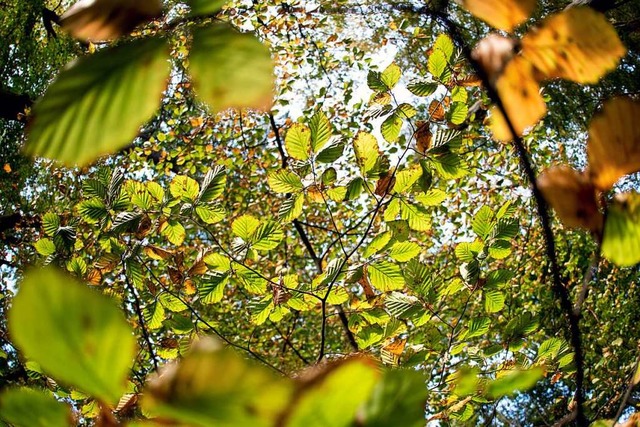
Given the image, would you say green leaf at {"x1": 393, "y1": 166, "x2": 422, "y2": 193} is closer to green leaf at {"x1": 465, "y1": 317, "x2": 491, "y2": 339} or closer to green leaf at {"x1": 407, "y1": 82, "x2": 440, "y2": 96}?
green leaf at {"x1": 407, "y1": 82, "x2": 440, "y2": 96}

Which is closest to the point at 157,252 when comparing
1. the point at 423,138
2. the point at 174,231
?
the point at 174,231

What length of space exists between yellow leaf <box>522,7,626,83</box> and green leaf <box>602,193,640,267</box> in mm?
52

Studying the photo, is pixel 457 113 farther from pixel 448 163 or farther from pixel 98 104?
pixel 98 104

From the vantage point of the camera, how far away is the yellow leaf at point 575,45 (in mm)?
188

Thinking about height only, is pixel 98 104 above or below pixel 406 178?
below

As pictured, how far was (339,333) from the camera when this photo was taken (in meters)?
4.89

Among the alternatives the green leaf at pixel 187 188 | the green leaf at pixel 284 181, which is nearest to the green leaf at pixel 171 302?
the green leaf at pixel 187 188

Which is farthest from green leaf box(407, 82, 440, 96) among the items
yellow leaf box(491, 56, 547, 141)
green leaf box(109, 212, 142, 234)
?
yellow leaf box(491, 56, 547, 141)

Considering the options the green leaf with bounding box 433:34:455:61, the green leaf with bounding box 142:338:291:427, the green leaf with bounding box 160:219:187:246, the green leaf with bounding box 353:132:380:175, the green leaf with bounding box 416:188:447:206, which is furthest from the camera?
the green leaf with bounding box 160:219:187:246

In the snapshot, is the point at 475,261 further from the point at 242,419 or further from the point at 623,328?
the point at 623,328

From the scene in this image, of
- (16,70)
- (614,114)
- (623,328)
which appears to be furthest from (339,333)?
(614,114)

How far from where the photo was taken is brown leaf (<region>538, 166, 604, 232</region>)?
21 cm

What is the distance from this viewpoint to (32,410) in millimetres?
142

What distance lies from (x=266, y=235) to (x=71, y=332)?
36.7 inches
